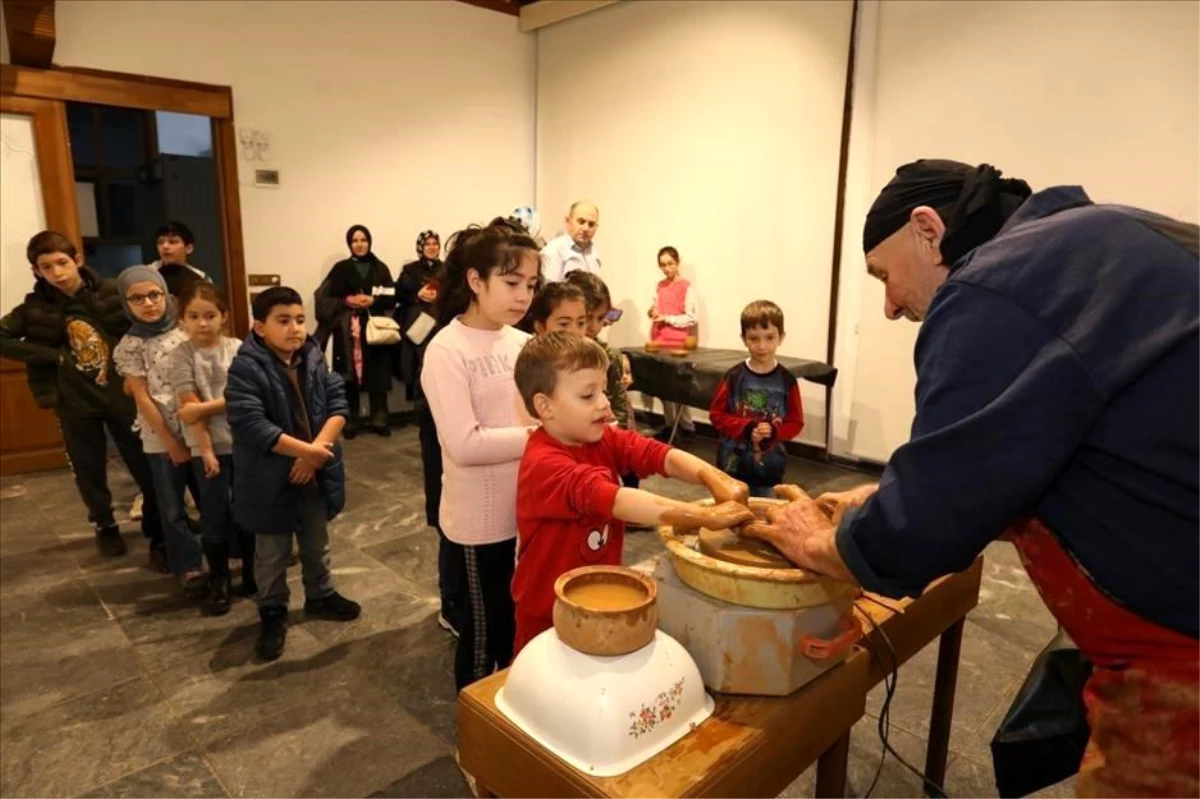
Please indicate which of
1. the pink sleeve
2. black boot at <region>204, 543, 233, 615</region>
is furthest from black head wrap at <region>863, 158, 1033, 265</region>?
black boot at <region>204, 543, 233, 615</region>

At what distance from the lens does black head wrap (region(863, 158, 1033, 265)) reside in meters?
1.20

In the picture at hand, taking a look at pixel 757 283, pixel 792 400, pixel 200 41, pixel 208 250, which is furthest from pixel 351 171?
pixel 792 400

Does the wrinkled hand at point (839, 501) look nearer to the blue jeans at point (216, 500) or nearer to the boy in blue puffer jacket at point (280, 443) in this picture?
the boy in blue puffer jacket at point (280, 443)

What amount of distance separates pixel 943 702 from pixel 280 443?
2120 mm

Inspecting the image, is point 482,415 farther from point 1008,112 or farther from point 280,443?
point 1008,112

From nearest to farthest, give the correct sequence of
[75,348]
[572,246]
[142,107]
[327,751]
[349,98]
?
[327,751]
[75,348]
[142,107]
[572,246]
[349,98]

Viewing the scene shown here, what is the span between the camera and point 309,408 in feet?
8.93

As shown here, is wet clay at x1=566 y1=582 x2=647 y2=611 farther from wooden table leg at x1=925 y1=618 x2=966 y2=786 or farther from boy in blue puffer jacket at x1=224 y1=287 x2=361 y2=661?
boy in blue puffer jacket at x1=224 y1=287 x2=361 y2=661

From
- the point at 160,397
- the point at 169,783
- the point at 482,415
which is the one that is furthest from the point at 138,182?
the point at 482,415

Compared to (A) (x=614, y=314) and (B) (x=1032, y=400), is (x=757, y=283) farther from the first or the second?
(B) (x=1032, y=400)

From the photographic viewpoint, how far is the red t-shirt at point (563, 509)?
57.9 inches

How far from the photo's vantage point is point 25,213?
15.4 feet

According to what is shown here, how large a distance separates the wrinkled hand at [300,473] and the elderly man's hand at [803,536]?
6.06ft

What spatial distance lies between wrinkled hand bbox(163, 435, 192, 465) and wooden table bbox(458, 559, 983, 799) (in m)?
2.38
